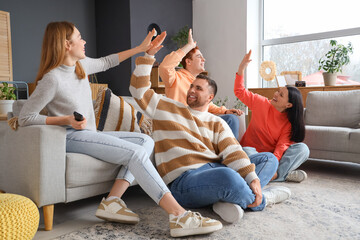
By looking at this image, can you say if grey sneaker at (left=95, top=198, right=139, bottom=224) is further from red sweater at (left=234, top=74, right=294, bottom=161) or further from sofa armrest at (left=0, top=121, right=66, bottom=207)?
red sweater at (left=234, top=74, right=294, bottom=161)

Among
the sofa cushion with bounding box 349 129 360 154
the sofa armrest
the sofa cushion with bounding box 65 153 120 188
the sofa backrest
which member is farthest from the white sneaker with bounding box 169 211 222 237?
the sofa backrest

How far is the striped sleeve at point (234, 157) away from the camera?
1657 mm

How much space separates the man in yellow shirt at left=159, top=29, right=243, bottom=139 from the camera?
6.97 ft

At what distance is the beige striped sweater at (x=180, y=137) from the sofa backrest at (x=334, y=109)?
5.84ft

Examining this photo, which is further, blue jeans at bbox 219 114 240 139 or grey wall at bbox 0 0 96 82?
grey wall at bbox 0 0 96 82

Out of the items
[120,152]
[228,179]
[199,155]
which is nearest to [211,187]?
[228,179]

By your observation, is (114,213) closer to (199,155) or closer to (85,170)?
(85,170)

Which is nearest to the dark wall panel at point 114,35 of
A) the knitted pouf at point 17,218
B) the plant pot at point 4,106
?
the plant pot at point 4,106

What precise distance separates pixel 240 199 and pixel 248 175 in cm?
14

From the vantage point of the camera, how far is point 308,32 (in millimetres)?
4875

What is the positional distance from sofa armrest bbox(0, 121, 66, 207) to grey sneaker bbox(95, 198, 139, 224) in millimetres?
217

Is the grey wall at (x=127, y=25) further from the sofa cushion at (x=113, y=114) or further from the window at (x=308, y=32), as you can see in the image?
the sofa cushion at (x=113, y=114)

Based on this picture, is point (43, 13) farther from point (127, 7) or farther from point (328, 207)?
point (328, 207)

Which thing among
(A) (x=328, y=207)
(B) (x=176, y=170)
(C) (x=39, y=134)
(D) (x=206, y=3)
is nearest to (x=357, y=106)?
(A) (x=328, y=207)
